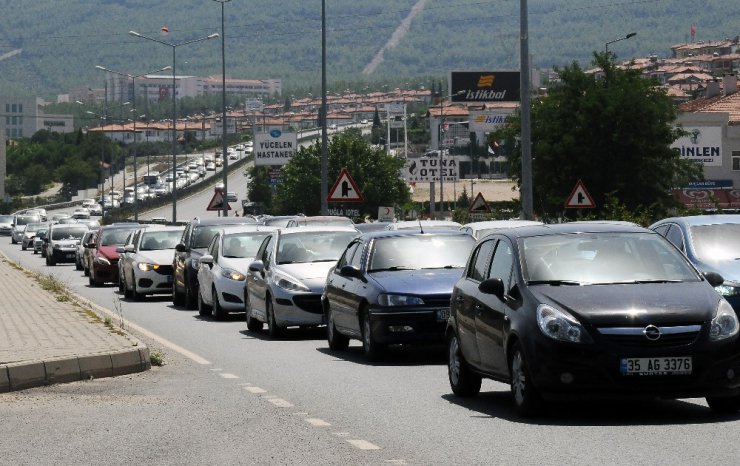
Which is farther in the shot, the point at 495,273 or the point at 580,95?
the point at 580,95

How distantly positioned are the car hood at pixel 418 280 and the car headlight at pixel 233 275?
8479mm

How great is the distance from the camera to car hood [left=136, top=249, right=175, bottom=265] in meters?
36.3

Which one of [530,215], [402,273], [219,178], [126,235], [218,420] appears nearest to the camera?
[218,420]

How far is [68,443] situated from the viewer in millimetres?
11344

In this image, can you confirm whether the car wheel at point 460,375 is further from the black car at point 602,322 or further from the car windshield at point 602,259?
the car windshield at point 602,259

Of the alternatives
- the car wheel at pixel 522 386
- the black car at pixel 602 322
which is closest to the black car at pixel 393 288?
the black car at pixel 602 322

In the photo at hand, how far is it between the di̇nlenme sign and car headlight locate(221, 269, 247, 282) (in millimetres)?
114944

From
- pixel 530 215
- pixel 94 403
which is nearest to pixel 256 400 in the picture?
pixel 94 403

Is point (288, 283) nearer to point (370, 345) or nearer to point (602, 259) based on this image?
point (370, 345)

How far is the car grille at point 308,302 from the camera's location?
22531 mm

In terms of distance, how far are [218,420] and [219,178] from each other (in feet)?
533

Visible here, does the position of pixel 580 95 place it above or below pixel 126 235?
above

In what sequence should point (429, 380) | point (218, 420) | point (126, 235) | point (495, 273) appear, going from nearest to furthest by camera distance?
1. point (218, 420)
2. point (495, 273)
3. point (429, 380)
4. point (126, 235)

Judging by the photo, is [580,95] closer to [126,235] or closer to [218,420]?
[126,235]
